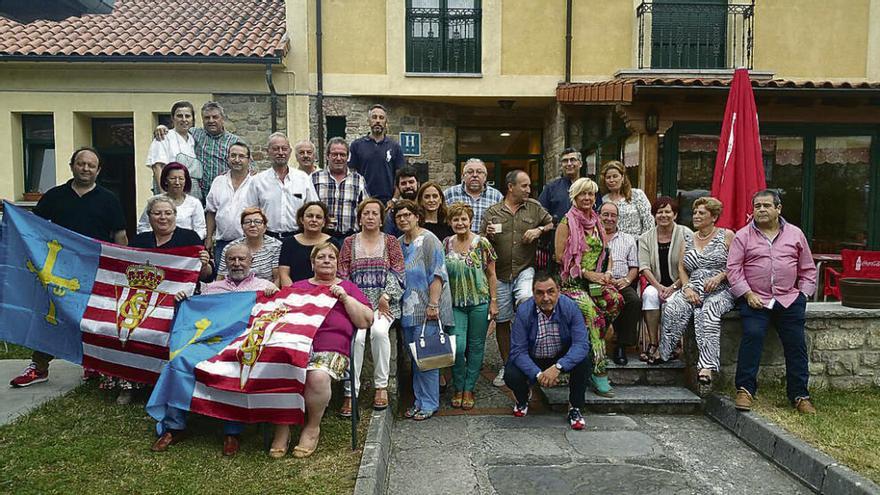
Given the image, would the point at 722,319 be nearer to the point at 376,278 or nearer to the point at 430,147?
the point at 376,278

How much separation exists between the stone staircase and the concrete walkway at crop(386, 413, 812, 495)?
0.10 m

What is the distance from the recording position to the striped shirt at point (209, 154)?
6449 millimetres

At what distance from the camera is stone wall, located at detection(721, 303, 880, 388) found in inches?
226

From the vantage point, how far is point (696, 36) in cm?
1184

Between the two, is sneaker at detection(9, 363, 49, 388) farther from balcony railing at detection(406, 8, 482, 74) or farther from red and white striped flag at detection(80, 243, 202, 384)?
balcony railing at detection(406, 8, 482, 74)

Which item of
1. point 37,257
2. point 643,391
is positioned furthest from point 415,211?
point 37,257

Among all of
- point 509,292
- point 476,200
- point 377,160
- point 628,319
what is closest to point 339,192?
point 377,160

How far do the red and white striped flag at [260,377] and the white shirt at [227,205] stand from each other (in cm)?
159

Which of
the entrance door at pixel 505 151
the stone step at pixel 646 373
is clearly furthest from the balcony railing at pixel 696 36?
the stone step at pixel 646 373

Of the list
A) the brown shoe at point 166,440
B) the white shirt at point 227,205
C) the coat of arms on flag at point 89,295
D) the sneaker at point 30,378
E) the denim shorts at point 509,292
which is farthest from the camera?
the denim shorts at point 509,292

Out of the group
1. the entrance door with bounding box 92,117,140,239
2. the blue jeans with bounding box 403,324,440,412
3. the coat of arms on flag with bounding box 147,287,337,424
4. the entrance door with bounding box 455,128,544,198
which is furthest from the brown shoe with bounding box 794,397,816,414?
the entrance door with bounding box 92,117,140,239

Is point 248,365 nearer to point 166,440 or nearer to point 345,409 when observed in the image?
point 166,440

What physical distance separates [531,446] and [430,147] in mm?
8278

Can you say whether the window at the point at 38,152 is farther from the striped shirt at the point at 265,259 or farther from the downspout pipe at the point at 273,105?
the striped shirt at the point at 265,259
